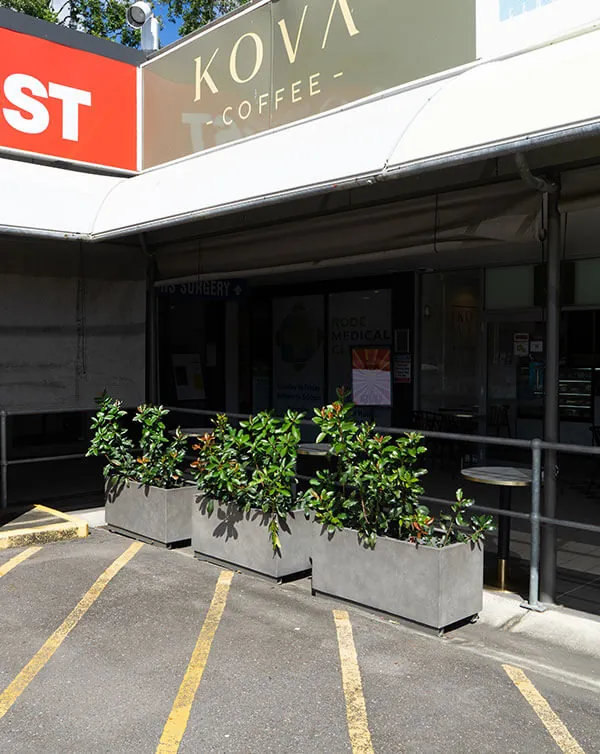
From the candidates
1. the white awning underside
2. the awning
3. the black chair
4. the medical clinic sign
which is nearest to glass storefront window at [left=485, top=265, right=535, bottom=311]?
the black chair

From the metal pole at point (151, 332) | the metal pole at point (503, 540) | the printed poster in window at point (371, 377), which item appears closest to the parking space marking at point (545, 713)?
the metal pole at point (503, 540)

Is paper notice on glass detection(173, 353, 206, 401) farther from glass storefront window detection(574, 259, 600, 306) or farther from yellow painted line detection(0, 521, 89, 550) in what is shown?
glass storefront window detection(574, 259, 600, 306)

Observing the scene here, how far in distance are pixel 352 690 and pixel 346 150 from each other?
377 cm

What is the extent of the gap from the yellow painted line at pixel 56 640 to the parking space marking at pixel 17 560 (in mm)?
799

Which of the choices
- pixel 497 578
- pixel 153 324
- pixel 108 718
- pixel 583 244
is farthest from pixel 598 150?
pixel 153 324

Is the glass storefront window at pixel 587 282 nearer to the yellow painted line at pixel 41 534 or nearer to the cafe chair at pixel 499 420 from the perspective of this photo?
the cafe chair at pixel 499 420

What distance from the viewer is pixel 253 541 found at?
5.95m

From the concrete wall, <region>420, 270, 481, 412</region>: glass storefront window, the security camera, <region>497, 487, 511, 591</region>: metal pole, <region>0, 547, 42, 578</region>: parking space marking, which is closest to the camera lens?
<region>497, 487, 511, 591</region>: metal pole

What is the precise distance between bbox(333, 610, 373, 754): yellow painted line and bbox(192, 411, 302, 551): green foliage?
102 centimetres

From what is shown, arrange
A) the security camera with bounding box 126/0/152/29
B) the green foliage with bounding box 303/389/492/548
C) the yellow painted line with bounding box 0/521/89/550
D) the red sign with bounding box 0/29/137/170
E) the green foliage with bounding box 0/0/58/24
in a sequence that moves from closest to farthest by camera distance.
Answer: the green foliage with bounding box 303/389/492/548 < the yellow painted line with bounding box 0/521/89/550 < the red sign with bounding box 0/29/137/170 < the security camera with bounding box 126/0/152/29 < the green foliage with bounding box 0/0/58/24

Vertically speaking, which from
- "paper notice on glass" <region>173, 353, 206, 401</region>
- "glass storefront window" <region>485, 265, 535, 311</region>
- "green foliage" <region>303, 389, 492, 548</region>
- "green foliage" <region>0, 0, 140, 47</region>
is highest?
"green foliage" <region>0, 0, 140, 47</region>

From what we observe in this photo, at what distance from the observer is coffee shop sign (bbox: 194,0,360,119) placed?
701 centimetres

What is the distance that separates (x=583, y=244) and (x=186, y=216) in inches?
203

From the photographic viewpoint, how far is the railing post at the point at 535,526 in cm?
509
